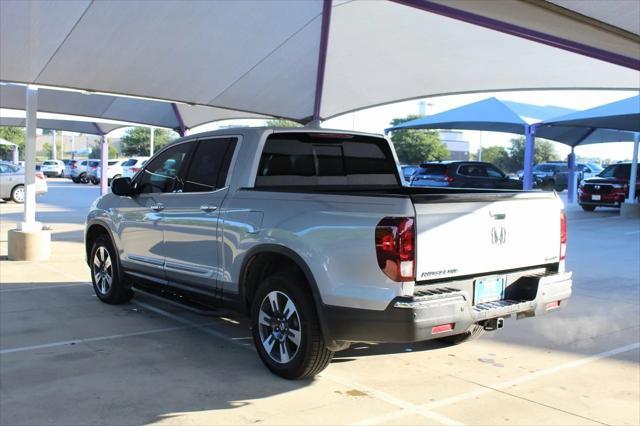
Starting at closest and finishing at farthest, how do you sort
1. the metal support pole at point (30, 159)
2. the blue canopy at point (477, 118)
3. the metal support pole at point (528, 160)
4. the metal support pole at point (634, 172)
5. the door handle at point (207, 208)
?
the door handle at point (207, 208) < the metal support pole at point (30, 159) < the metal support pole at point (634, 172) < the metal support pole at point (528, 160) < the blue canopy at point (477, 118)

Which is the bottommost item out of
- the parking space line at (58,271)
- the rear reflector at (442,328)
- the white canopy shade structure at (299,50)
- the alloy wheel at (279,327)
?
the parking space line at (58,271)

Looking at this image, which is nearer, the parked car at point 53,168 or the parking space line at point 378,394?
the parking space line at point 378,394

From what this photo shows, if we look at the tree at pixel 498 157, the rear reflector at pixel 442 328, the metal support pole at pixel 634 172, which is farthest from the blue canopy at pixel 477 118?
the tree at pixel 498 157

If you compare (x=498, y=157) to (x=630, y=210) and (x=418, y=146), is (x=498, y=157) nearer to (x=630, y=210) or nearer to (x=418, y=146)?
(x=418, y=146)

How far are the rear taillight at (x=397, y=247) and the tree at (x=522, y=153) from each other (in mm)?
67198

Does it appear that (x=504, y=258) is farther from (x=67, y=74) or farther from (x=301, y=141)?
(x=67, y=74)

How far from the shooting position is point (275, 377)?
15.9ft

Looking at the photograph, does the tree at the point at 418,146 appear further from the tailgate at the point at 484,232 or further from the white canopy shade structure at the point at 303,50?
the tailgate at the point at 484,232

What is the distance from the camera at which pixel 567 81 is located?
35.5 ft

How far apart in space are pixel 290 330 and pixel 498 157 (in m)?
74.5

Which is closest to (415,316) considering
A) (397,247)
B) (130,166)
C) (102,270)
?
(397,247)

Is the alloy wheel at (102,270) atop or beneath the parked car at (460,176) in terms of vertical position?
beneath

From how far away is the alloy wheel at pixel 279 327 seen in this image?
4629mm

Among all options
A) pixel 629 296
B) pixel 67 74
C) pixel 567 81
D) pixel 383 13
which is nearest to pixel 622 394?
pixel 629 296
